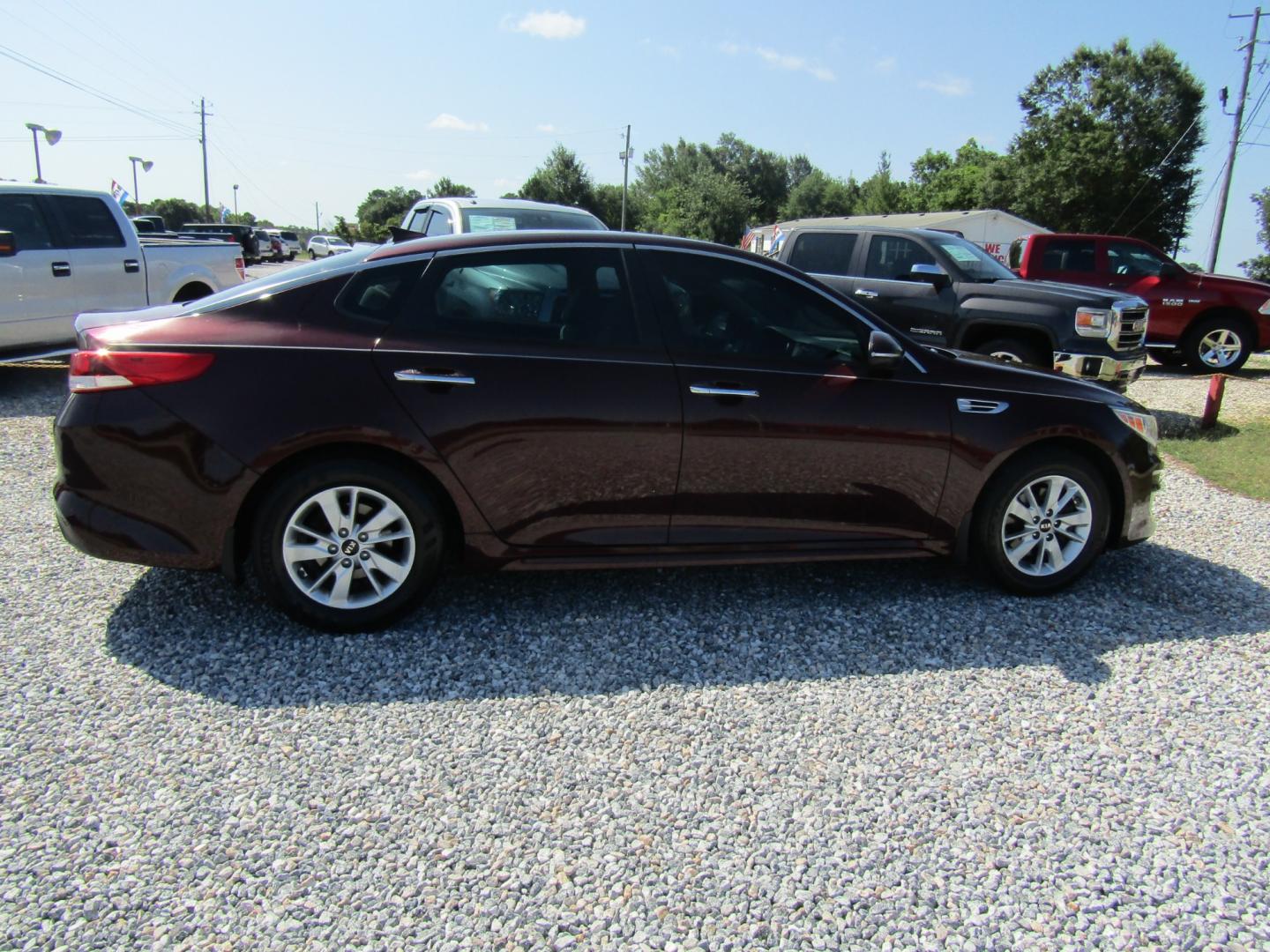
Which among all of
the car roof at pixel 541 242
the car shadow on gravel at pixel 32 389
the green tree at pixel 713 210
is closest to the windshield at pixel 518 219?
the car shadow on gravel at pixel 32 389

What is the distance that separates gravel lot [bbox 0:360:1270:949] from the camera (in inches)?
91.8

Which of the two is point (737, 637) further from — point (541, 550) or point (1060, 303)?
point (1060, 303)

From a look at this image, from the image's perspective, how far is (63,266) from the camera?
29.2 feet

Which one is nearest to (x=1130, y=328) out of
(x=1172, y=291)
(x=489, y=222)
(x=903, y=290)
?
(x=903, y=290)

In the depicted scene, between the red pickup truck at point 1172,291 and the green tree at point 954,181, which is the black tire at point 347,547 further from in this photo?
the green tree at point 954,181

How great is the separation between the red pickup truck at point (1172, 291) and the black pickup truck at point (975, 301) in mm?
3348

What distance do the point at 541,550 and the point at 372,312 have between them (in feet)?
4.03

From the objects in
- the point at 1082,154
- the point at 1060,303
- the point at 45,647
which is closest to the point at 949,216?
the point at 1082,154

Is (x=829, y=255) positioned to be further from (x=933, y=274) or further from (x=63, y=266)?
(x=63, y=266)

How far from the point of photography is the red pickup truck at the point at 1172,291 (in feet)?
41.3

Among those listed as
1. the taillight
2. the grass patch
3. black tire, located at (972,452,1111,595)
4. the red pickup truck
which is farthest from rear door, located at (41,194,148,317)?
the red pickup truck

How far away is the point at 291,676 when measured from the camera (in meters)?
3.44

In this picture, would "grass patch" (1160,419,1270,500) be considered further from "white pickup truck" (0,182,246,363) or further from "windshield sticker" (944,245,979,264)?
"white pickup truck" (0,182,246,363)

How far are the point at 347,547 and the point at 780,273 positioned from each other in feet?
7.48
